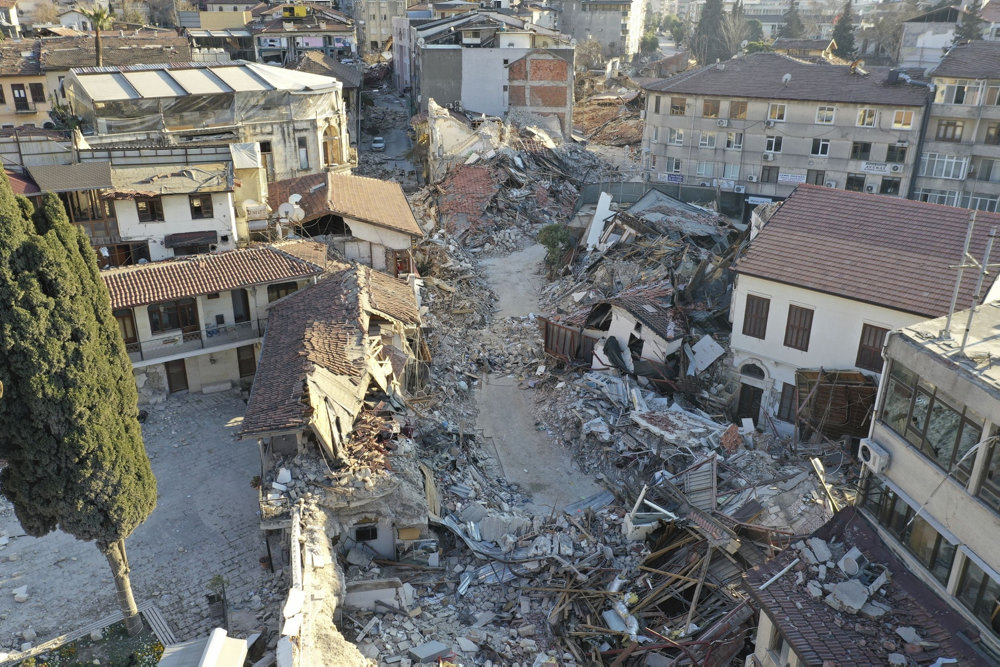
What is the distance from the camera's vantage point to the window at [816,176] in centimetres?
4688

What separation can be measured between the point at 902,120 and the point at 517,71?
2808cm

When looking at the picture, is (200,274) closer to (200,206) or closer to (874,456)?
(200,206)

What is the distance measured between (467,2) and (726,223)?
54.5 m

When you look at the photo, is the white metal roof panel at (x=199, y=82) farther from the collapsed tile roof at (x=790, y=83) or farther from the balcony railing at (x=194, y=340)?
the collapsed tile roof at (x=790, y=83)

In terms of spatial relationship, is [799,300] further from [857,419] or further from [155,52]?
[155,52]

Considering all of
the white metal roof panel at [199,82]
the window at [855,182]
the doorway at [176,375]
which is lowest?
the doorway at [176,375]

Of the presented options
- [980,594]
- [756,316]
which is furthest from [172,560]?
[756,316]

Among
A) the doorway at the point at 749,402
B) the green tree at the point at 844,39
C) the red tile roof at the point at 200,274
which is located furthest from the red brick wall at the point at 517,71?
the doorway at the point at 749,402

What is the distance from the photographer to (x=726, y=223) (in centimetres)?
3994

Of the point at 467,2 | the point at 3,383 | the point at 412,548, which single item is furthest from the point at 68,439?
the point at 467,2

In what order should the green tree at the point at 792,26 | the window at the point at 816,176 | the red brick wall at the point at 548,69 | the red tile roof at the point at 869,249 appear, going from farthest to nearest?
the green tree at the point at 792,26 < the red brick wall at the point at 548,69 < the window at the point at 816,176 < the red tile roof at the point at 869,249

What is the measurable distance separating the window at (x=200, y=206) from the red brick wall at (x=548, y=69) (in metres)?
35.7

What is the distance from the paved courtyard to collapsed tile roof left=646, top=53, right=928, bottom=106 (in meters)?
36.6

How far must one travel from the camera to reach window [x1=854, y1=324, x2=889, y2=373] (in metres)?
23.5
